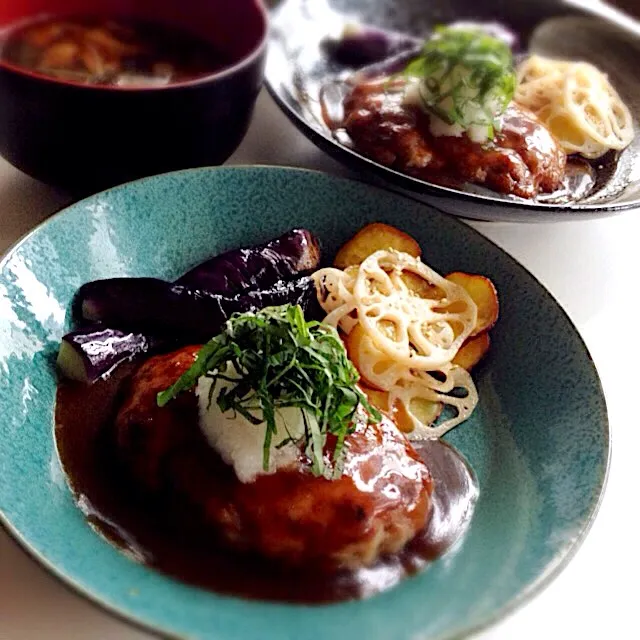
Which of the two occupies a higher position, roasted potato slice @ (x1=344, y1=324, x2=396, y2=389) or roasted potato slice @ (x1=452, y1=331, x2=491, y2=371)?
roasted potato slice @ (x1=452, y1=331, x2=491, y2=371)

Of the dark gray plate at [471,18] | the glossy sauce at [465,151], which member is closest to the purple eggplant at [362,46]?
the dark gray plate at [471,18]

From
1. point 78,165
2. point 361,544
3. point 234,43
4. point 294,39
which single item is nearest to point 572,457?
point 361,544

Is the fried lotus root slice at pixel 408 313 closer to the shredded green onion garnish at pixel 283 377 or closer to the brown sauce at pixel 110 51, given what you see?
the shredded green onion garnish at pixel 283 377

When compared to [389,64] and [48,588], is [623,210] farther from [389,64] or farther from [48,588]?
[48,588]

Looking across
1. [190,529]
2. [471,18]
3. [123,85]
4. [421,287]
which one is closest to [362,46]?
[471,18]

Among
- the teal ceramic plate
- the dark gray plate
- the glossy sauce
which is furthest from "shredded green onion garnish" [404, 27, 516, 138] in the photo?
the teal ceramic plate

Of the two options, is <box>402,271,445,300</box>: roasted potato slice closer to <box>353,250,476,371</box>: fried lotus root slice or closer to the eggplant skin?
<box>353,250,476,371</box>: fried lotus root slice

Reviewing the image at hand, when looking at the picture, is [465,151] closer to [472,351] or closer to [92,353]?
[472,351]
